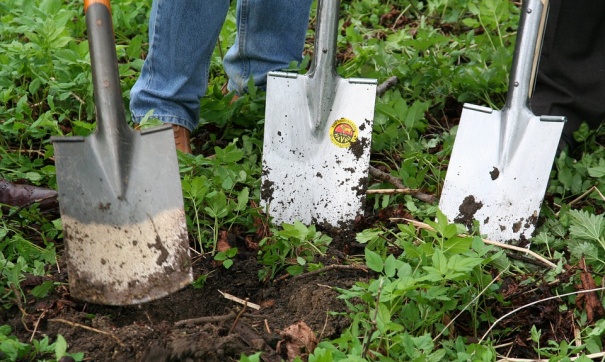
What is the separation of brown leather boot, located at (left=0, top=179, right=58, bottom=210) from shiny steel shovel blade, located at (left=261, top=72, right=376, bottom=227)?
0.65 m

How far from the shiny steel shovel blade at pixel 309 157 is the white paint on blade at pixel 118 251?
0.49 m

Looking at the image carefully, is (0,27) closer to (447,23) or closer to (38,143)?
(38,143)

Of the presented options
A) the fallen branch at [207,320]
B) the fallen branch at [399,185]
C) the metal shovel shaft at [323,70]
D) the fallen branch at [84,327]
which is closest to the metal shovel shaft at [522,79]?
the fallen branch at [399,185]

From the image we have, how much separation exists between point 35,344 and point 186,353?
33cm

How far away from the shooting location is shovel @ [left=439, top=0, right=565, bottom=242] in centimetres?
221

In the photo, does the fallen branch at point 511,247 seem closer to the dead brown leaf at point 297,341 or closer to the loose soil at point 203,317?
the loose soil at point 203,317

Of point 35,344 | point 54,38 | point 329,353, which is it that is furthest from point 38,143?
point 329,353

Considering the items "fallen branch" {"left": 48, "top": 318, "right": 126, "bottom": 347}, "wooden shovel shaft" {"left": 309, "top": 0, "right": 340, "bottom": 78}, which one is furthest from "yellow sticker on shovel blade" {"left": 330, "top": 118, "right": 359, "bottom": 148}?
"fallen branch" {"left": 48, "top": 318, "right": 126, "bottom": 347}

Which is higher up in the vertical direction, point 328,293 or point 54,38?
point 54,38

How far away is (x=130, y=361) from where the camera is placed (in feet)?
5.39

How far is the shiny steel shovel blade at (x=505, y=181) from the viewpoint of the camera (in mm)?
2207

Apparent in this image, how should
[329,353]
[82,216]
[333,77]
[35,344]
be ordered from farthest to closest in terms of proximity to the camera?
[333,77], [82,216], [35,344], [329,353]

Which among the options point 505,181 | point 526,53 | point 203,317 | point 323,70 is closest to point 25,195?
point 203,317

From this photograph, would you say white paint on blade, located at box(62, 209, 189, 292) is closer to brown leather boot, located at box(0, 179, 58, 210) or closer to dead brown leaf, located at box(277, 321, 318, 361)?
dead brown leaf, located at box(277, 321, 318, 361)
